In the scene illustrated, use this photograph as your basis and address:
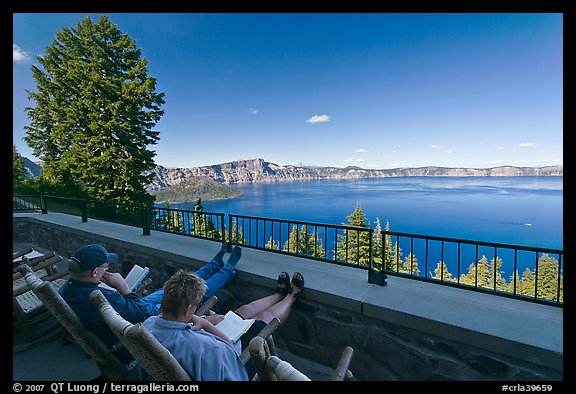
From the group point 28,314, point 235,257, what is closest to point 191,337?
point 235,257

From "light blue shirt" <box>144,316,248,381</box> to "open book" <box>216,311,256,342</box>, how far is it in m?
0.45

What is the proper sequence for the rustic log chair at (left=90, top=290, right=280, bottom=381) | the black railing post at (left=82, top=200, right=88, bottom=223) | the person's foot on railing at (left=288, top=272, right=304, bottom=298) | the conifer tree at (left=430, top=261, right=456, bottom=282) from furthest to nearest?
the black railing post at (left=82, top=200, right=88, bottom=223)
the person's foot on railing at (left=288, top=272, right=304, bottom=298)
the conifer tree at (left=430, top=261, right=456, bottom=282)
the rustic log chair at (left=90, top=290, right=280, bottom=381)

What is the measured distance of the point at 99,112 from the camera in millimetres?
16281

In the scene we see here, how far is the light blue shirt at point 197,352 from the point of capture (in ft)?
5.08

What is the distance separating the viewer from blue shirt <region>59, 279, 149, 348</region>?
83.2 inches

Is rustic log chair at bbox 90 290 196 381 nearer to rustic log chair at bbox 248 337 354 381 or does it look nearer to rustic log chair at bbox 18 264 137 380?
rustic log chair at bbox 248 337 354 381

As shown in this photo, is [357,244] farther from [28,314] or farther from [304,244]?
[28,314]

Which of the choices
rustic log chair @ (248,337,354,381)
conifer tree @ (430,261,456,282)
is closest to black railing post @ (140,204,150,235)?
rustic log chair @ (248,337,354,381)

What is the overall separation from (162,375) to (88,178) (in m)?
19.4

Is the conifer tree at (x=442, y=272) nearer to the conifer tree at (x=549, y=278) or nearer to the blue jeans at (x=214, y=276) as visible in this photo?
the blue jeans at (x=214, y=276)

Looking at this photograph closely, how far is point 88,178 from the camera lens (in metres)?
16.5

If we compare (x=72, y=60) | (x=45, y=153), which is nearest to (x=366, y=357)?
(x=72, y=60)

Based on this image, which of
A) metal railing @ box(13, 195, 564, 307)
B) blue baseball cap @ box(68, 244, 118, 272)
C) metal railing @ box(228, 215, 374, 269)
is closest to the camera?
blue baseball cap @ box(68, 244, 118, 272)
